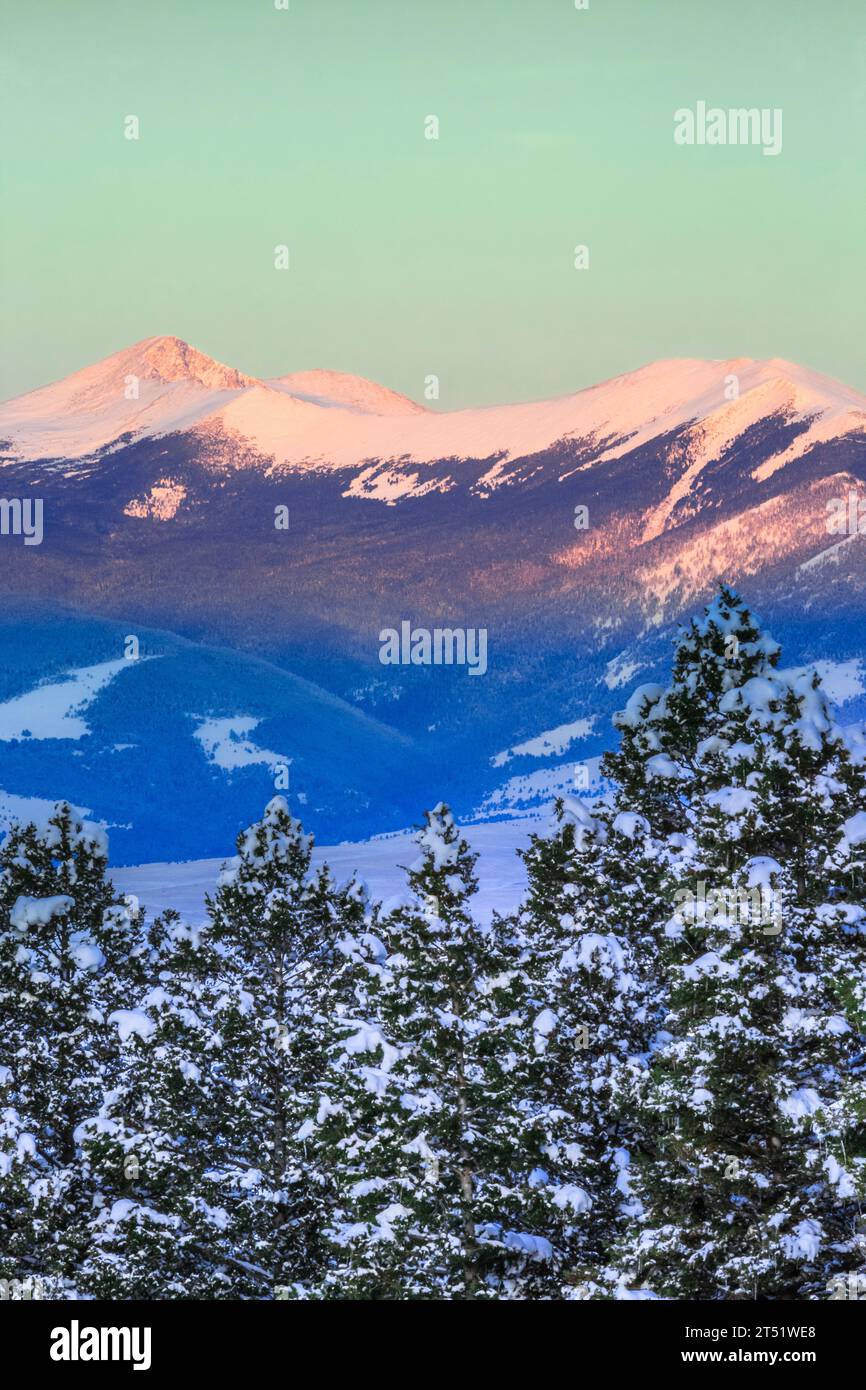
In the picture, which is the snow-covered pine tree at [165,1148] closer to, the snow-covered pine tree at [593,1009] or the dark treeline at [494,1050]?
the dark treeline at [494,1050]

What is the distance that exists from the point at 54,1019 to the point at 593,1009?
1296 centimetres

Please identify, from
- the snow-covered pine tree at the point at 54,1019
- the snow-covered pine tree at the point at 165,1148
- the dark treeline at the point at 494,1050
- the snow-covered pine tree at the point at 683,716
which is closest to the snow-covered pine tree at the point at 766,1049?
the dark treeline at the point at 494,1050

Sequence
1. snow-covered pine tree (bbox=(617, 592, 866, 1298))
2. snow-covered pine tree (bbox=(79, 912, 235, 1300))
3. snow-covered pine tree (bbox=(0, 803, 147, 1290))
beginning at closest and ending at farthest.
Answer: snow-covered pine tree (bbox=(617, 592, 866, 1298)) → snow-covered pine tree (bbox=(79, 912, 235, 1300)) → snow-covered pine tree (bbox=(0, 803, 147, 1290))

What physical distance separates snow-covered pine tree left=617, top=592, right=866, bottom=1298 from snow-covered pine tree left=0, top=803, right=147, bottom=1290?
15405 millimetres

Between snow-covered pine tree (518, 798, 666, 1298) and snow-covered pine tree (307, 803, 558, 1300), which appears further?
snow-covered pine tree (518, 798, 666, 1298)

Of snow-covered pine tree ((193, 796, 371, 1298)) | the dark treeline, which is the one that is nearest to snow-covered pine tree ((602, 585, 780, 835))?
the dark treeline

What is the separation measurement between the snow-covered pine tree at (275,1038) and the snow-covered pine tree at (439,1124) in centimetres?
323

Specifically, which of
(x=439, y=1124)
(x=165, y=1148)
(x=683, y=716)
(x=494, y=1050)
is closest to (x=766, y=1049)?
(x=494, y=1050)

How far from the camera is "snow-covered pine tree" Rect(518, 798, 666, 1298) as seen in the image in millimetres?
35219

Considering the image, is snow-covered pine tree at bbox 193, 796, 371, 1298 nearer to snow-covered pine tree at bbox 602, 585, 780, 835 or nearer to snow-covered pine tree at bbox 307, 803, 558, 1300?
snow-covered pine tree at bbox 307, 803, 558, 1300

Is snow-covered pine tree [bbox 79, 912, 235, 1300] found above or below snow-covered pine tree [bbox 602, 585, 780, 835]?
below
